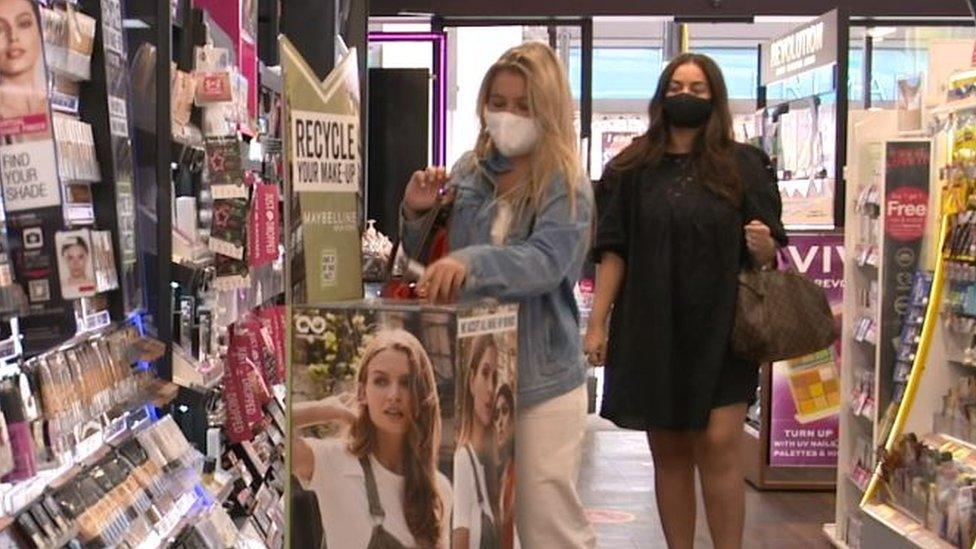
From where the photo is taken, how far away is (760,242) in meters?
3.94

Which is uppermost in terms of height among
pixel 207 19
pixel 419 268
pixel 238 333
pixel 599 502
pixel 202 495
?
pixel 207 19

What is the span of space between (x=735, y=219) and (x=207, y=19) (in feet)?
5.16

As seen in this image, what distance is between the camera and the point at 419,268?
293 centimetres

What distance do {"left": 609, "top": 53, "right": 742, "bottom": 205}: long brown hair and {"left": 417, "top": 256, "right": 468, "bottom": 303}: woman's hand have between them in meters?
1.54

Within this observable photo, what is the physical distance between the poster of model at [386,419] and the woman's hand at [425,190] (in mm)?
508

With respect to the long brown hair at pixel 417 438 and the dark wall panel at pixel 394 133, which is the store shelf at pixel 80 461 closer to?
the long brown hair at pixel 417 438

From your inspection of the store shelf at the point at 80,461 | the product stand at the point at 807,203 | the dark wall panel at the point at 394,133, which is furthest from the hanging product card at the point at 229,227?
the dark wall panel at the point at 394,133

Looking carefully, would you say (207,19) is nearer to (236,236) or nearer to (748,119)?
(236,236)

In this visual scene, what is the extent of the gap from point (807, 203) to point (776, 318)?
13.0ft

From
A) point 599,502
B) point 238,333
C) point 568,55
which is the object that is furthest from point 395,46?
point 238,333

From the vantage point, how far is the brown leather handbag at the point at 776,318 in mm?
3955

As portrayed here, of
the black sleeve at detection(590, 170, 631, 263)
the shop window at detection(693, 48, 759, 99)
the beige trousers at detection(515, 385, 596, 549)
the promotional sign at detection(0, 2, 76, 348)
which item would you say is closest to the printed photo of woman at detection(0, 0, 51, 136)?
the promotional sign at detection(0, 2, 76, 348)

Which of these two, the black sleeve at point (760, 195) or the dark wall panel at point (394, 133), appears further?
the dark wall panel at point (394, 133)

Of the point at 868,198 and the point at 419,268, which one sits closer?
the point at 419,268
